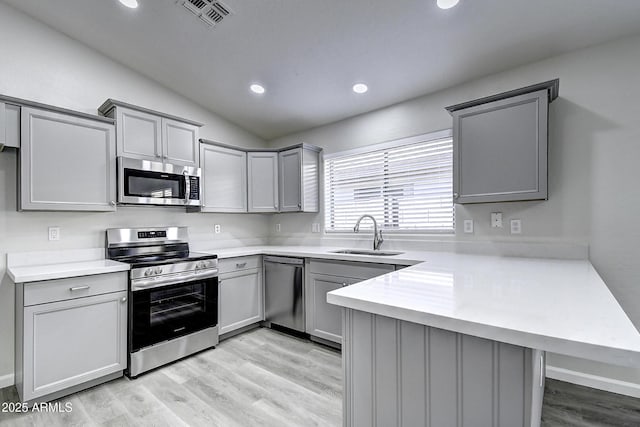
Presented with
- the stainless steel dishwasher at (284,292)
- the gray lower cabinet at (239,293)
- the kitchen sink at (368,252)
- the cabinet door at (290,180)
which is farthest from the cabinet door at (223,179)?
the kitchen sink at (368,252)

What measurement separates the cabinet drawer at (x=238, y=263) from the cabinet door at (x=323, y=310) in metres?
Answer: 0.74

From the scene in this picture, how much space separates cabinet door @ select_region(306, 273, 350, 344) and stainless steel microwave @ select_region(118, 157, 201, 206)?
5.03 ft

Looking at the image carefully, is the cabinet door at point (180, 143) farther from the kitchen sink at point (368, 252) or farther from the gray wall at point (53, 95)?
the kitchen sink at point (368, 252)

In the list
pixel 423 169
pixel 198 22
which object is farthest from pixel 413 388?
pixel 198 22

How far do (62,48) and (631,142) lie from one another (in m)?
4.55

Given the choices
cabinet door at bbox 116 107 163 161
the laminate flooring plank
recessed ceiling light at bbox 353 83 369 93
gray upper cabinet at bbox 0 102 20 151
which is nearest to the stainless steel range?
the laminate flooring plank

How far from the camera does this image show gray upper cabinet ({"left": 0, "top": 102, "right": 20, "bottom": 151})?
2.08 metres

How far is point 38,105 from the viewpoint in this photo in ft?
7.26

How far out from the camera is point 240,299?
323cm

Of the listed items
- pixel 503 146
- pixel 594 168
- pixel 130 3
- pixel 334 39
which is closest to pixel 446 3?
pixel 334 39

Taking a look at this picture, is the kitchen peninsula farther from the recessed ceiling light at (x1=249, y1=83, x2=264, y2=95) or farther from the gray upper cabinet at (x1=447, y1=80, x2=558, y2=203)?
the recessed ceiling light at (x1=249, y1=83, x2=264, y2=95)

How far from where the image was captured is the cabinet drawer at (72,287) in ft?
6.47

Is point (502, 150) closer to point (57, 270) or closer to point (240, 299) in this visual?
A: point (240, 299)

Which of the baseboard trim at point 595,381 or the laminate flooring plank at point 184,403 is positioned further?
the baseboard trim at point 595,381
